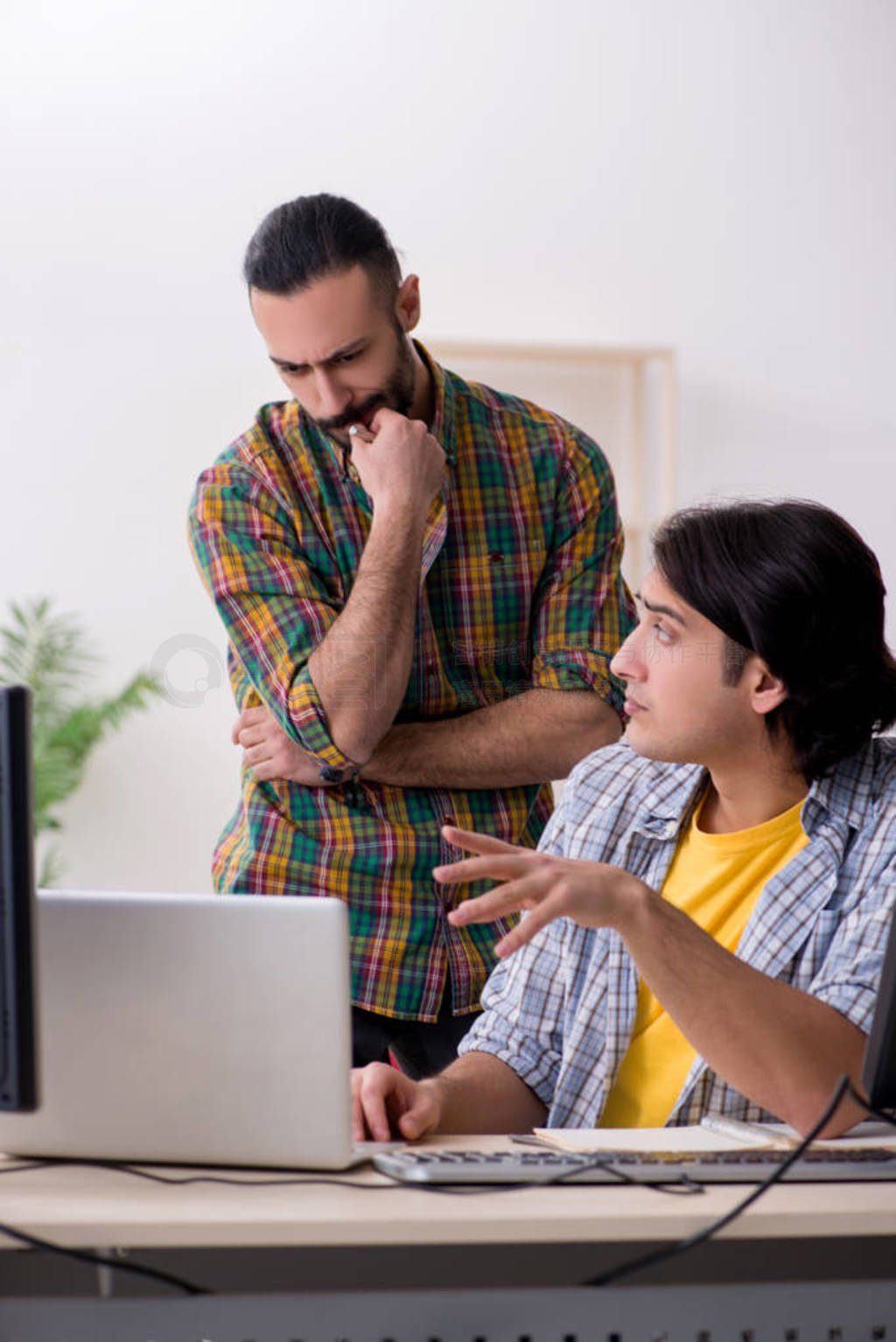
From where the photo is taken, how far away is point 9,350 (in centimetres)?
Answer: 425

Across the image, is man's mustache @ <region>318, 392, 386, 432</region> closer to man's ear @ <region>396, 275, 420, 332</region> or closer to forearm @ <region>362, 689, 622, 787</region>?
man's ear @ <region>396, 275, 420, 332</region>

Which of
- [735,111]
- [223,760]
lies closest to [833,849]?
[223,760]

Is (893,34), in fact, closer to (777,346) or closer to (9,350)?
(777,346)

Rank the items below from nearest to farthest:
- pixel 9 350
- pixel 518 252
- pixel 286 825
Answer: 1. pixel 286 825
2. pixel 9 350
3. pixel 518 252

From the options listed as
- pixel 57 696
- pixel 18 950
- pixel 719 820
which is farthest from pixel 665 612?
pixel 57 696

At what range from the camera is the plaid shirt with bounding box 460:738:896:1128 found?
1540 millimetres

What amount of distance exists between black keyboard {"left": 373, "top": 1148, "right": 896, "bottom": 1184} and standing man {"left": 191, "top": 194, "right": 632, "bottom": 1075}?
0.82m

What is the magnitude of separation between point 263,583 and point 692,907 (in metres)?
0.75

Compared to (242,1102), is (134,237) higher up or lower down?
higher up

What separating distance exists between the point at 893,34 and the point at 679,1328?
15.0 ft

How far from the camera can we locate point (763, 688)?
1.75 m

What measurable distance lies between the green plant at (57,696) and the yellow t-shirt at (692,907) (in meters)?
2.68

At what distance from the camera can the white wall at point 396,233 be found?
4281mm

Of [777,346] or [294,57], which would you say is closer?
[294,57]
